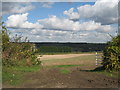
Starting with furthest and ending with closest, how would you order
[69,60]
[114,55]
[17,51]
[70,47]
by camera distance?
[70,47]
[69,60]
[17,51]
[114,55]

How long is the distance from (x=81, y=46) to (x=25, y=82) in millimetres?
39300

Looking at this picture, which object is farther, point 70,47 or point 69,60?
point 70,47

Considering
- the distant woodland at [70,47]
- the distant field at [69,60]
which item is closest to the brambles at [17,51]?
the distant field at [69,60]

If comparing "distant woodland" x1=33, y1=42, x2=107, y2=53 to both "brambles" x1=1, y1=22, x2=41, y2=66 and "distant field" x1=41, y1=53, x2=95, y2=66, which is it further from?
"brambles" x1=1, y1=22, x2=41, y2=66

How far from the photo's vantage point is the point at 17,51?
14531mm

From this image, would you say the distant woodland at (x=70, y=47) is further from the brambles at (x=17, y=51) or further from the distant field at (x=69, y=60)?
the brambles at (x=17, y=51)

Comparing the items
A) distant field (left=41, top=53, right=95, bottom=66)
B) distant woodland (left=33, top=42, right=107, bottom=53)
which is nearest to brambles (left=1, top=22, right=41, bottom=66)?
distant field (left=41, top=53, right=95, bottom=66)

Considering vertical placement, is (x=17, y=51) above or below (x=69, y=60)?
above

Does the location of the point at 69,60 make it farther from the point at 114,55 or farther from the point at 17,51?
the point at 114,55

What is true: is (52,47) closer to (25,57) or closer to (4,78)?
(25,57)

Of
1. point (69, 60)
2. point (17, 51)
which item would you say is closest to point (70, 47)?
point (69, 60)

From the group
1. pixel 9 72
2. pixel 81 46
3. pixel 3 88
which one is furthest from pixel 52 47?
A: pixel 3 88

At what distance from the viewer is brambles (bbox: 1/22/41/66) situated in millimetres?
12472

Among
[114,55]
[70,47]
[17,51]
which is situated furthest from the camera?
[70,47]
